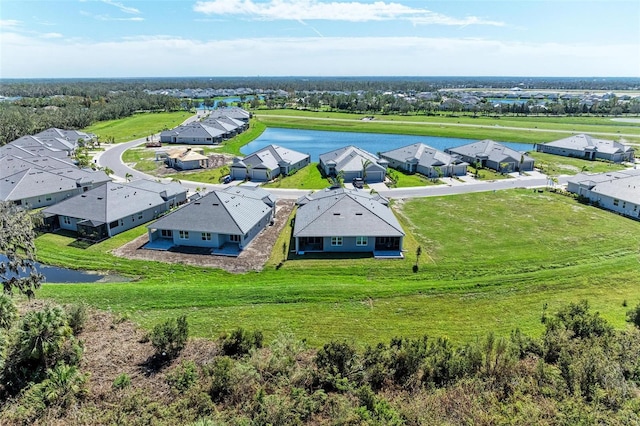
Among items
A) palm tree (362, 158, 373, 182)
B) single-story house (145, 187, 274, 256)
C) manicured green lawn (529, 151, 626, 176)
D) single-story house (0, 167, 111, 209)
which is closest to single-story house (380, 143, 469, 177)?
palm tree (362, 158, 373, 182)

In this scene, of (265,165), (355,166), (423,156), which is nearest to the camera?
(265,165)

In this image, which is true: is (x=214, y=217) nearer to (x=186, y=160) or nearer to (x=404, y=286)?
(x=404, y=286)

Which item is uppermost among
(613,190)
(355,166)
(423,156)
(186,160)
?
(423,156)

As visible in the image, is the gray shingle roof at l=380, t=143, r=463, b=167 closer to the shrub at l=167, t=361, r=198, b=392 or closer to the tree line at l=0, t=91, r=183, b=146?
the shrub at l=167, t=361, r=198, b=392

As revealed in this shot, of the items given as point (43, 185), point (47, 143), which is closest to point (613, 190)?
point (43, 185)

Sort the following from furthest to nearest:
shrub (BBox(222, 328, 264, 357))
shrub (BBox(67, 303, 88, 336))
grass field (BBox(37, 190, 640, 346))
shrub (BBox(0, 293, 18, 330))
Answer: grass field (BBox(37, 190, 640, 346)) < shrub (BBox(67, 303, 88, 336)) < shrub (BBox(222, 328, 264, 357)) < shrub (BBox(0, 293, 18, 330))

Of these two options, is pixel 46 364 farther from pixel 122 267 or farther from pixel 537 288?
pixel 537 288

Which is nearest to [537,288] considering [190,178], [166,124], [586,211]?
[586,211]

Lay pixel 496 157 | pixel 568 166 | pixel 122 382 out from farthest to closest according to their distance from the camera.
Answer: pixel 568 166
pixel 496 157
pixel 122 382
